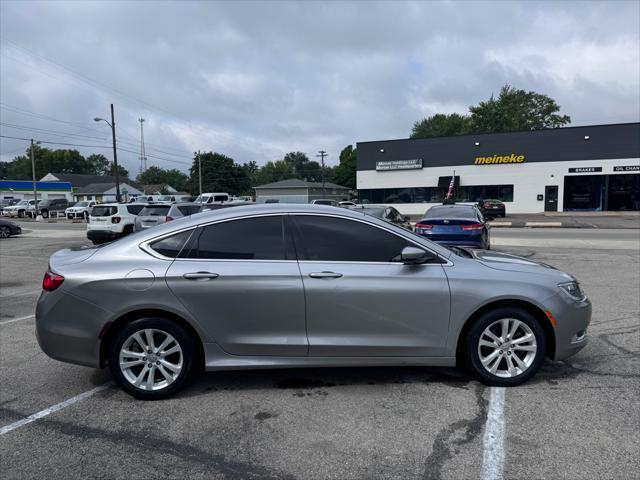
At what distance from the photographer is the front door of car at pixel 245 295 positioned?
392cm

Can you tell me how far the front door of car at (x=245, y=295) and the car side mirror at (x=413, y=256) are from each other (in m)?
0.90

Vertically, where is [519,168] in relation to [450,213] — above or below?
above

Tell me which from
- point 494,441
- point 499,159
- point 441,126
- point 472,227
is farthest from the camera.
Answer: point 441,126

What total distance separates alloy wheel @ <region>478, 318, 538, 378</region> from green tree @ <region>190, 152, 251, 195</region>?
9179 centimetres

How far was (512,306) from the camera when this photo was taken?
163 inches

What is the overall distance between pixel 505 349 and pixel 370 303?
1.29 m

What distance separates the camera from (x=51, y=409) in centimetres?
390

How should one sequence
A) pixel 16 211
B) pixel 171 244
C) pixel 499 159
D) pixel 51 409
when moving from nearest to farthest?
pixel 51 409, pixel 171 244, pixel 499 159, pixel 16 211

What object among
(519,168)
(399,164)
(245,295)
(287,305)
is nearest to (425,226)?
(287,305)

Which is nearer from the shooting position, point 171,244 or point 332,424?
point 332,424

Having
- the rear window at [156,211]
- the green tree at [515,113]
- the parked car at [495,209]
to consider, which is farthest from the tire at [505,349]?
the green tree at [515,113]

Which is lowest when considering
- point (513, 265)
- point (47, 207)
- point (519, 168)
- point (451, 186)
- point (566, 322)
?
point (566, 322)

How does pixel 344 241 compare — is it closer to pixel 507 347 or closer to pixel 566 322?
pixel 507 347

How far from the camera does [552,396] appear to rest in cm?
399
